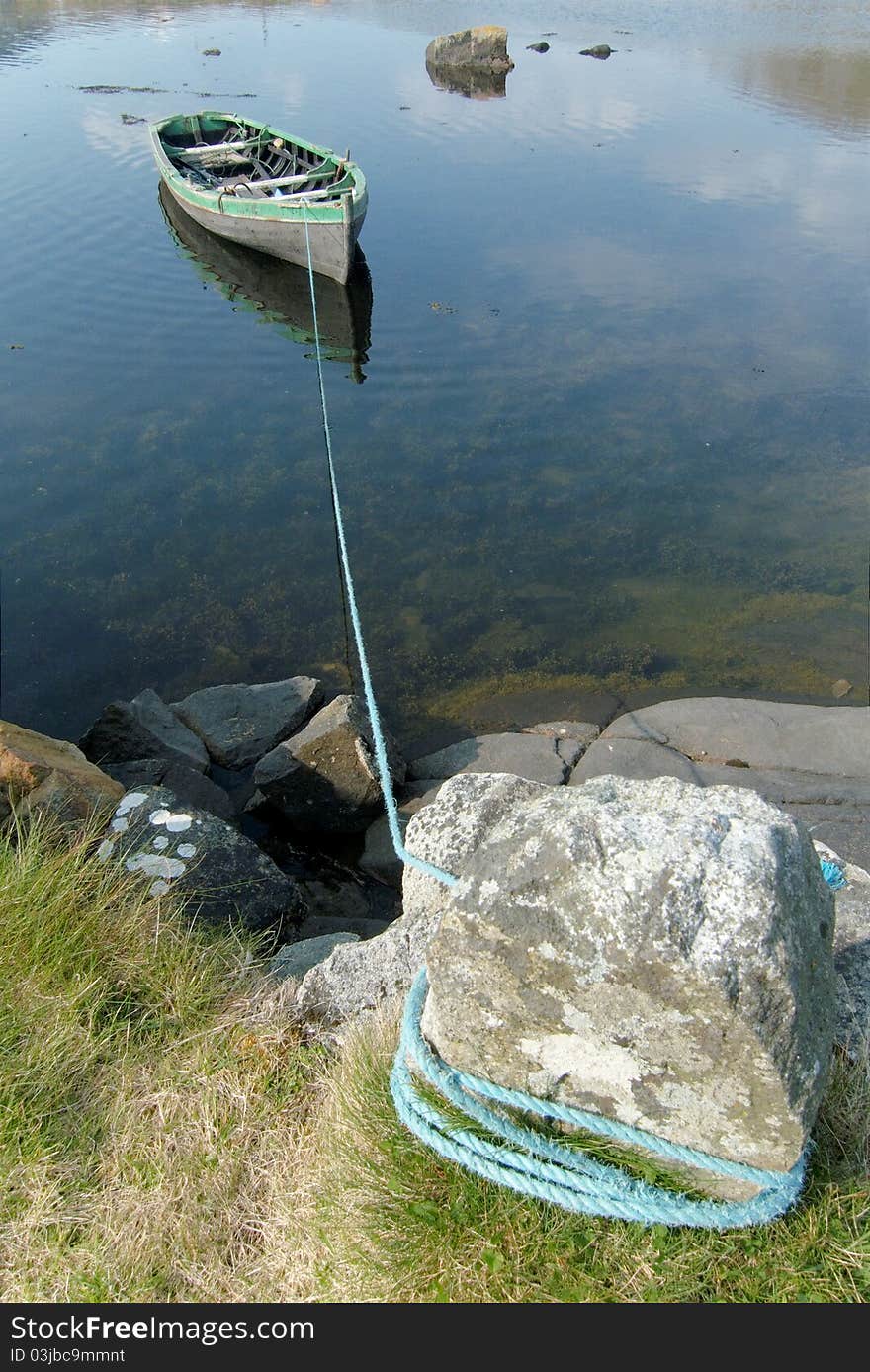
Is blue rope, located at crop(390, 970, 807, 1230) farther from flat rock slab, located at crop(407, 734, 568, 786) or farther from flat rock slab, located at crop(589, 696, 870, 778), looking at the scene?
flat rock slab, located at crop(589, 696, 870, 778)

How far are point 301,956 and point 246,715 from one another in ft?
12.1

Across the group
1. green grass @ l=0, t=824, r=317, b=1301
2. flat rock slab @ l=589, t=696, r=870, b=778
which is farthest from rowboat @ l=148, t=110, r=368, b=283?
green grass @ l=0, t=824, r=317, b=1301

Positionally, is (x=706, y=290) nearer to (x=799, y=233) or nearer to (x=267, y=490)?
(x=799, y=233)

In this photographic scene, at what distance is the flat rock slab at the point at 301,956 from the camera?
3687 millimetres

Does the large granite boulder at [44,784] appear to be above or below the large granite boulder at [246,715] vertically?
above

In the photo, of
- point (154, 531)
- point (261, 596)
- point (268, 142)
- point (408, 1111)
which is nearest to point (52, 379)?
point (154, 531)

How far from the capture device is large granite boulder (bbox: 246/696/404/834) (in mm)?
6355

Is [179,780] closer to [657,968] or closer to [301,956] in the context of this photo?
[301,956]

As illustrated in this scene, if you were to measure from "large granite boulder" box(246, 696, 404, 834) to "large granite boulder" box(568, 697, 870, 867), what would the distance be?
1.37 m

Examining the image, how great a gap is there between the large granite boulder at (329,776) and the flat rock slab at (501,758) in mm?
361

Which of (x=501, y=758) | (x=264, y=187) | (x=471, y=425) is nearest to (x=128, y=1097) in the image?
(x=501, y=758)

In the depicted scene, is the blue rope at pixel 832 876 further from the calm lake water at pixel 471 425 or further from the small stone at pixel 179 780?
the calm lake water at pixel 471 425

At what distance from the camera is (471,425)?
1158 cm

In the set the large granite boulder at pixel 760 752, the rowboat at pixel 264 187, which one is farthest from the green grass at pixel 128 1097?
the rowboat at pixel 264 187
